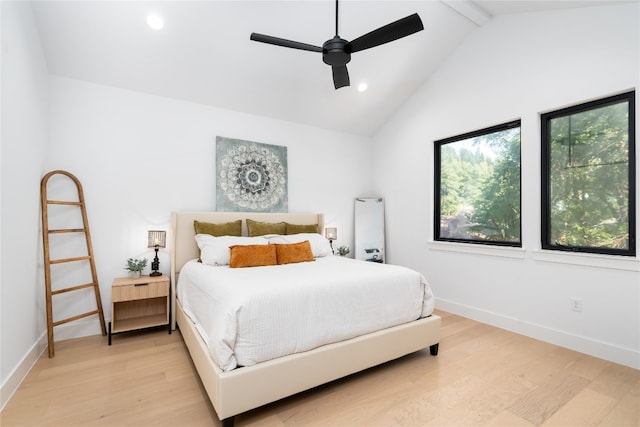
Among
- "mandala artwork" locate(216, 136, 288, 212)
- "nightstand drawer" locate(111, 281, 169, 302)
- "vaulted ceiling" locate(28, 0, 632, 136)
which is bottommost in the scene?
"nightstand drawer" locate(111, 281, 169, 302)

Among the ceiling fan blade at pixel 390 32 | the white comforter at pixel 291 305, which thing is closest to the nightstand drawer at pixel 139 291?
the white comforter at pixel 291 305

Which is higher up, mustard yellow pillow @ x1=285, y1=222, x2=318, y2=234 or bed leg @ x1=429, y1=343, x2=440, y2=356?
mustard yellow pillow @ x1=285, y1=222, x2=318, y2=234

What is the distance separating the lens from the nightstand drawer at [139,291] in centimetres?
273

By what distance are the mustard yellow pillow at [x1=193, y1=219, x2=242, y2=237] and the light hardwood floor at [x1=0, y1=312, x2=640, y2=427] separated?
1.20 meters

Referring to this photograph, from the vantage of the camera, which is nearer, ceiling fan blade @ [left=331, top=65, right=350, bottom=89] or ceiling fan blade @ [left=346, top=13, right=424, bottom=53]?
ceiling fan blade @ [left=346, top=13, right=424, bottom=53]

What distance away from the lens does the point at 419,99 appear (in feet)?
13.5

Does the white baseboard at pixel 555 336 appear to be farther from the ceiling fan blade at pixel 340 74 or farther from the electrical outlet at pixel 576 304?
the ceiling fan blade at pixel 340 74

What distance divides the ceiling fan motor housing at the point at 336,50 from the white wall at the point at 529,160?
2.05 metres

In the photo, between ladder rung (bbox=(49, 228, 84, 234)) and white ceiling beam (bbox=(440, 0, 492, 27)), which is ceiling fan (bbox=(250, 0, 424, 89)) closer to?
white ceiling beam (bbox=(440, 0, 492, 27))

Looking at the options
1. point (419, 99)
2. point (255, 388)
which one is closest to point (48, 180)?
point (255, 388)

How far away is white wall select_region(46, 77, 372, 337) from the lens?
2906 mm

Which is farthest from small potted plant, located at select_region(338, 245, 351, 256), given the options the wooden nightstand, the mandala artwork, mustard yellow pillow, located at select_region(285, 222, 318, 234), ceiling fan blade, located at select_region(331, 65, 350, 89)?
ceiling fan blade, located at select_region(331, 65, 350, 89)

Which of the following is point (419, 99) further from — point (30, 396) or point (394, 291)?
point (30, 396)

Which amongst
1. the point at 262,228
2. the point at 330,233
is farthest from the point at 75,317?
the point at 330,233
